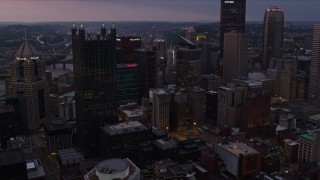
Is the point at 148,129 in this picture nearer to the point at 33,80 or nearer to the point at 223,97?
the point at 223,97

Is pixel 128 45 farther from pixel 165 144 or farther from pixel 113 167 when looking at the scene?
pixel 113 167

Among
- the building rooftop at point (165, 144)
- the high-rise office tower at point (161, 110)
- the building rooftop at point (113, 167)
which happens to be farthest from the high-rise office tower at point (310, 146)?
the building rooftop at point (113, 167)

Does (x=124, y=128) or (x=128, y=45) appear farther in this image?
(x=128, y=45)

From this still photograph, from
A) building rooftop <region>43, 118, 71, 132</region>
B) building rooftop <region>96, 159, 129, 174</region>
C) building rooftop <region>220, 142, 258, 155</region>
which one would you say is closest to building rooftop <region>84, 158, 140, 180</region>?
building rooftop <region>96, 159, 129, 174</region>

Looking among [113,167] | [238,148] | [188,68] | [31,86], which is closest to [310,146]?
[238,148]

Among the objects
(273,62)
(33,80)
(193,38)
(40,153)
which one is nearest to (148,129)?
(40,153)

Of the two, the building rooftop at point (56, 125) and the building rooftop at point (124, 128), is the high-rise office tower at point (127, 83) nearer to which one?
the building rooftop at point (56, 125)
